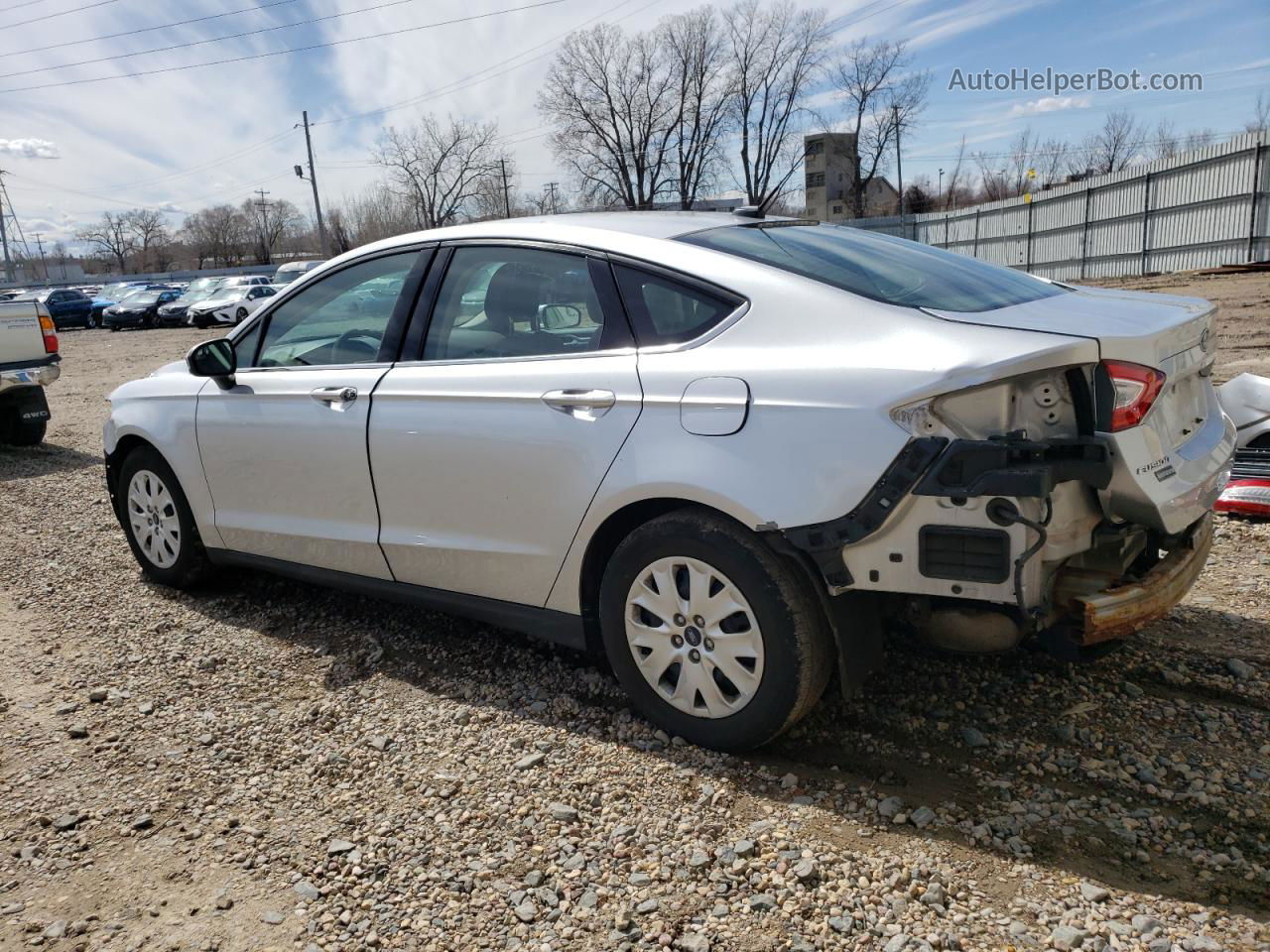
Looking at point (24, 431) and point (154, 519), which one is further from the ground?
point (154, 519)

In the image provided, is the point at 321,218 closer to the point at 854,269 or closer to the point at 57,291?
the point at 57,291

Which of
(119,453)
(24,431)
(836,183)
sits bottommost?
(24,431)

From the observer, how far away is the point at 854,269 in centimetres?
309

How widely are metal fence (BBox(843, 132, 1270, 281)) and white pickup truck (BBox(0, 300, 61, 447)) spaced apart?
879 inches

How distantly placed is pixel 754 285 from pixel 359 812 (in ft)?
6.59

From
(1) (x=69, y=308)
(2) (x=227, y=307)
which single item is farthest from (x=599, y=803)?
(1) (x=69, y=308)

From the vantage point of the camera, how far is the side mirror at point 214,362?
4.29 m

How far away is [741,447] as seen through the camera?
2.76 metres

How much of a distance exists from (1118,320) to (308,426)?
299 cm

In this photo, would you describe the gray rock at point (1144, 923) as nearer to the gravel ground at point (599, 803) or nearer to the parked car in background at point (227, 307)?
the gravel ground at point (599, 803)

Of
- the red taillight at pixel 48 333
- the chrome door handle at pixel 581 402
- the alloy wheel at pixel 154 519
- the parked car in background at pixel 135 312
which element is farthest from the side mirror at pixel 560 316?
the parked car in background at pixel 135 312

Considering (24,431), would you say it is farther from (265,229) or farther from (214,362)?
(265,229)

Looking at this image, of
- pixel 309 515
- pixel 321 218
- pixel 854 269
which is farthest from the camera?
pixel 321 218

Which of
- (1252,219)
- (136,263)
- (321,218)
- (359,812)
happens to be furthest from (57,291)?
(136,263)
